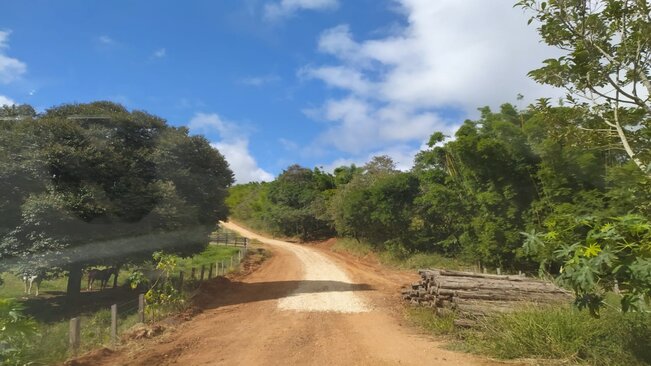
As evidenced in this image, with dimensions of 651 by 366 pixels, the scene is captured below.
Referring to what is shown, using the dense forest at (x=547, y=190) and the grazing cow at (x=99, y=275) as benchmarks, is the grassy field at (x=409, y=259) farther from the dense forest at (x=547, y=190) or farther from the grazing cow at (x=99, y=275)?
the grazing cow at (x=99, y=275)

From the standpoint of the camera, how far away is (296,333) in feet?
35.2

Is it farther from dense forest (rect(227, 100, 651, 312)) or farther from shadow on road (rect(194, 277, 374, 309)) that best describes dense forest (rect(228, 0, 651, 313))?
shadow on road (rect(194, 277, 374, 309))

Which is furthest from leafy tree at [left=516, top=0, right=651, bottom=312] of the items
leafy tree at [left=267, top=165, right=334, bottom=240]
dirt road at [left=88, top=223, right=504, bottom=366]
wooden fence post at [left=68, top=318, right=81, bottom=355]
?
leafy tree at [left=267, top=165, right=334, bottom=240]

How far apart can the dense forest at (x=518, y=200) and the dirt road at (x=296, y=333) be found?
11.6ft

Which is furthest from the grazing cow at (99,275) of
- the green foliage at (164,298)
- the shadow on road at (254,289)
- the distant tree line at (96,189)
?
the green foliage at (164,298)

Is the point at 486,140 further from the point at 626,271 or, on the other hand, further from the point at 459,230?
the point at 626,271

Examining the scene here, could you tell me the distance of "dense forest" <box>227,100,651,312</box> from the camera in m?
5.14

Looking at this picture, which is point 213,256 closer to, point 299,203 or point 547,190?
point 299,203

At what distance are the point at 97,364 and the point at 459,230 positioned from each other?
21711 mm

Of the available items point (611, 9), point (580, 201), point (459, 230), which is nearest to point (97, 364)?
point (611, 9)

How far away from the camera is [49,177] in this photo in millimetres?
14641

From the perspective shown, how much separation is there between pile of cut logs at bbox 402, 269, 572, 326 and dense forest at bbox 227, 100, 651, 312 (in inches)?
40.9

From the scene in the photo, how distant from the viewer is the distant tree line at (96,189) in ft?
46.0

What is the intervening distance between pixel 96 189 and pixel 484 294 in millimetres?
11798
